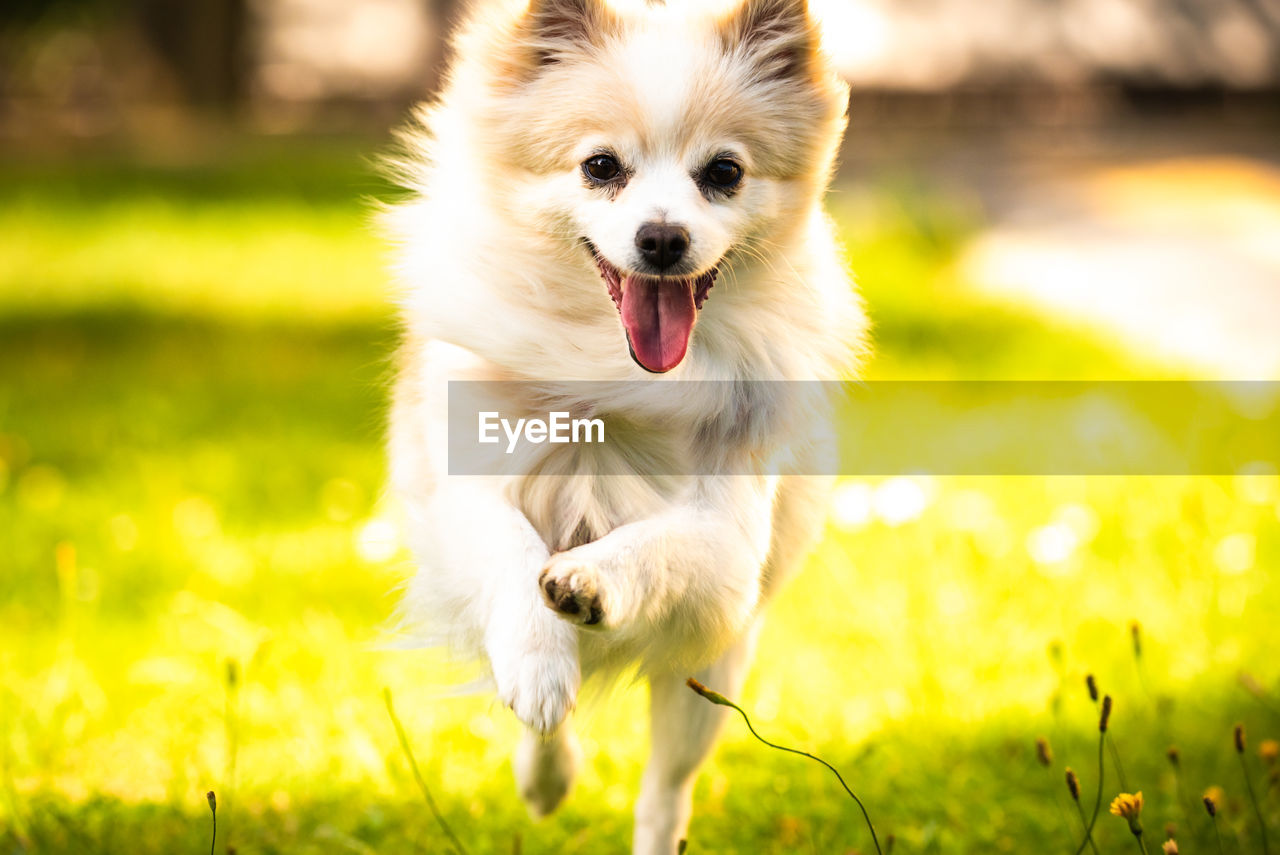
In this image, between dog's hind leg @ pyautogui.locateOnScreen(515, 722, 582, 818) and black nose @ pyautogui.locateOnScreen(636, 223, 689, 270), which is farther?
dog's hind leg @ pyautogui.locateOnScreen(515, 722, 582, 818)

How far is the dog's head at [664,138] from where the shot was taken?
7.51 ft

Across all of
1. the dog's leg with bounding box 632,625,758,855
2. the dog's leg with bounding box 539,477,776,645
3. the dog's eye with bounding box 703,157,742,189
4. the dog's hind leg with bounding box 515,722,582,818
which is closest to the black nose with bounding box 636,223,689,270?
the dog's eye with bounding box 703,157,742,189

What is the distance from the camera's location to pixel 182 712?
3.60 meters

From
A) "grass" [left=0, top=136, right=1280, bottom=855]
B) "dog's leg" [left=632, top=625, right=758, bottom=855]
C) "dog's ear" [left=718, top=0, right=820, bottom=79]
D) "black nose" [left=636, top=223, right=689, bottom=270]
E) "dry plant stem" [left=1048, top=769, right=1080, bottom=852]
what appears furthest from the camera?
"grass" [left=0, top=136, right=1280, bottom=855]

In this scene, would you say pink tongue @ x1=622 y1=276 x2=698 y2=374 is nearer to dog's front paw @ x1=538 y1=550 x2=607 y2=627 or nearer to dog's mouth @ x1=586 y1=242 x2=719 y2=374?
dog's mouth @ x1=586 y1=242 x2=719 y2=374

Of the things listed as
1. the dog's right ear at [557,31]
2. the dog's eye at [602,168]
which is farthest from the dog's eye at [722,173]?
the dog's right ear at [557,31]

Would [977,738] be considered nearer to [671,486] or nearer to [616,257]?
[671,486]

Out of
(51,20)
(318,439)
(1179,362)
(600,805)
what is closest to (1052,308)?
(1179,362)

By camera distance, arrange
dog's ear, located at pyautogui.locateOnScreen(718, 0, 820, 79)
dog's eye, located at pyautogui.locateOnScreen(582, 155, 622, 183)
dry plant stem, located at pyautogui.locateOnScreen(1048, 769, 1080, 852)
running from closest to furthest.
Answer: dog's eye, located at pyautogui.locateOnScreen(582, 155, 622, 183)
dog's ear, located at pyautogui.locateOnScreen(718, 0, 820, 79)
dry plant stem, located at pyautogui.locateOnScreen(1048, 769, 1080, 852)

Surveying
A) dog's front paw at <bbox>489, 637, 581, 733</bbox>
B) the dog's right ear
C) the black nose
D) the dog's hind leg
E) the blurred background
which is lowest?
the blurred background

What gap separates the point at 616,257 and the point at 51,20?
41.0 feet

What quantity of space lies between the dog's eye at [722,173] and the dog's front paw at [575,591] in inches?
30.8

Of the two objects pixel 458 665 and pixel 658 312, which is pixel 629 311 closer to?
pixel 658 312

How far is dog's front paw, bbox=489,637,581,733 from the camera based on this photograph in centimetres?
204
